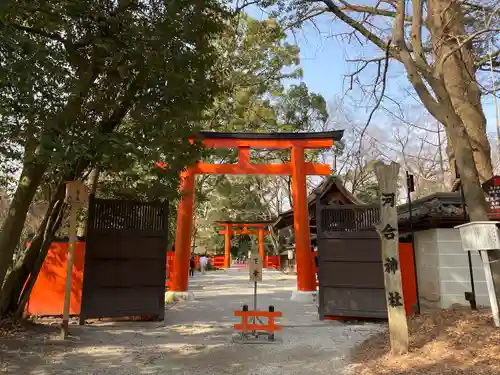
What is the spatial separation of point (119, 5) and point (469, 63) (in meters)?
7.72

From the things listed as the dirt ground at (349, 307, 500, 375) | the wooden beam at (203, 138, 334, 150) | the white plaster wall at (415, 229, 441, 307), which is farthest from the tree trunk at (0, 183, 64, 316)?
the white plaster wall at (415, 229, 441, 307)

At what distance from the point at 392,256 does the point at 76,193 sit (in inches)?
207

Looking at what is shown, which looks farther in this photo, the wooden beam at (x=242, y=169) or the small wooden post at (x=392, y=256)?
the wooden beam at (x=242, y=169)

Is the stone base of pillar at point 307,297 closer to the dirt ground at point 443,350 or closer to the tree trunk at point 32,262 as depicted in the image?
the dirt ground at point 443,350

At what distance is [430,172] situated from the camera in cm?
2511

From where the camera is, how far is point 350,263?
807cm

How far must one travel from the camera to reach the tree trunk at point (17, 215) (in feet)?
18.8

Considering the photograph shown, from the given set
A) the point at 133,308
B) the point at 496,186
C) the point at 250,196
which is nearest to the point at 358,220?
the point at 496,186

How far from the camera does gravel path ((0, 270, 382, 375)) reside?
4871 mm

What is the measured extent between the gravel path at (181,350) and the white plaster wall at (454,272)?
5.70ft

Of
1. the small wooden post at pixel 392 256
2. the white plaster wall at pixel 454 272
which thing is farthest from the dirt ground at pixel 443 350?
the white plaster wall at pixel 454 272

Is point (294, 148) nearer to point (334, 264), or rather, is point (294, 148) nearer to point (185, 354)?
point (334, 264)

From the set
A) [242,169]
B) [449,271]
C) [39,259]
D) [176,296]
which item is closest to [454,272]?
[449,271]

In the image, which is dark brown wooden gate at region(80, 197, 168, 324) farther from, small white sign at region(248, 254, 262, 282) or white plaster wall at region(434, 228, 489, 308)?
white plaster wall at region(434, 228, 489, 308)
